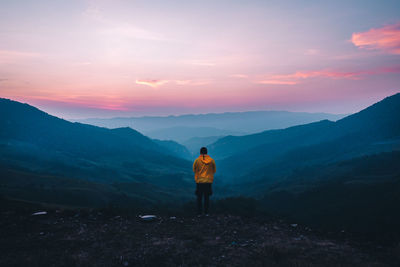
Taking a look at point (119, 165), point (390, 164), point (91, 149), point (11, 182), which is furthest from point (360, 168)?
point (91, 149)

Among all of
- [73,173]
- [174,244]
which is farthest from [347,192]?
[73,173]

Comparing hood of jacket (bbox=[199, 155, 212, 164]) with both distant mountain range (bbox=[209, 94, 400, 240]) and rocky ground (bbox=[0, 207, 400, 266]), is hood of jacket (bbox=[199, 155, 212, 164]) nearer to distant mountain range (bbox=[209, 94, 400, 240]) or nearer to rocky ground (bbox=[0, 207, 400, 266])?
rocky ground (bbox=[0, 207, 400, 266])

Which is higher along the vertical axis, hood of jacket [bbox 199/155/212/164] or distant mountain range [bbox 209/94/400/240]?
hood of jacket [bbox 199/155/212/164]

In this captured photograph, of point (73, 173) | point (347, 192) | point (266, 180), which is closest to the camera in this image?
point (347, 192)

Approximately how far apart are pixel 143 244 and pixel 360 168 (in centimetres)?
11825

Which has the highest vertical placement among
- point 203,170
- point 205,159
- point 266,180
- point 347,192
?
point 205,159

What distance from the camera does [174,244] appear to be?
8914 millimetres

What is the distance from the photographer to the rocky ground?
772 centimetres

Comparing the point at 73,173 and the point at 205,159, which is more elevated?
the point at 205,159

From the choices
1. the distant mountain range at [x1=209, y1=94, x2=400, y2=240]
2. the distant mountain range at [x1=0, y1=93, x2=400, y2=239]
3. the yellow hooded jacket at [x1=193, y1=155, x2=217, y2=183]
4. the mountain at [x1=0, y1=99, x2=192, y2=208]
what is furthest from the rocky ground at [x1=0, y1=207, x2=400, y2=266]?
the mountain at [x1=0, y1=99, x2=192, y2=208]

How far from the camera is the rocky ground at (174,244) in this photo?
7.72 metres

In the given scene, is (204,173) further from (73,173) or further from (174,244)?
(73,173)

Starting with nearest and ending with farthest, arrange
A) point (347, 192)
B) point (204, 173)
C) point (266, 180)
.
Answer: point (204, 173), point (347, 192), point (266, 180)

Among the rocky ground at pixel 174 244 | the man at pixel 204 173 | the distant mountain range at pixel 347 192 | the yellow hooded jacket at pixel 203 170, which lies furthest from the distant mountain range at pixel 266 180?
the yellow hooded jacket at pixel 203 170
